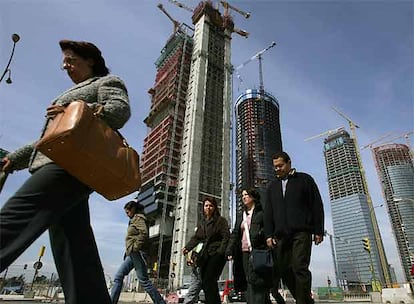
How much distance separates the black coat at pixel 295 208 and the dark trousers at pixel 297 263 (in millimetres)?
102

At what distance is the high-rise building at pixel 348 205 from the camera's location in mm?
91125

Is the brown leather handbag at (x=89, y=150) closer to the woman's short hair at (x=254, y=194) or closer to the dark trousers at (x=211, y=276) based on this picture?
the dark trousers at (x=211, y=276)

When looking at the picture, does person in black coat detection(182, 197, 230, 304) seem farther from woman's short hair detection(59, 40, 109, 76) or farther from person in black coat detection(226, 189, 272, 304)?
woman's short hair detection(59, 40, 109, 76)

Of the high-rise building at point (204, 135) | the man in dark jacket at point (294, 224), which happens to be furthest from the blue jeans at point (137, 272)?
the high-rise building at point (204, 135)

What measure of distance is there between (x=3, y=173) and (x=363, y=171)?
70.0m

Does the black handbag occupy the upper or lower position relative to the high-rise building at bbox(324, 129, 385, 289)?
lower

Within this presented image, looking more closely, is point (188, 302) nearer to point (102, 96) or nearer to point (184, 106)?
point (102, 96)

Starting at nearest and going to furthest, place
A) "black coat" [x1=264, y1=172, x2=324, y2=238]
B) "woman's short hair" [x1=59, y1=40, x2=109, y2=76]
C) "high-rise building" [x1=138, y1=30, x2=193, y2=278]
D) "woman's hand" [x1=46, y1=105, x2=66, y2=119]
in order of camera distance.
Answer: "woman's hand" [x1=46, y1=105, x2=66, y2=119] → "woman's short hair" [x1=59, y1=40, x2=109, y2=76] → "black coat" [x1=264, y1=172, x2=324, y2=238] → "high-rise building" [x1=138, y1=30, x2=193, y2=278]

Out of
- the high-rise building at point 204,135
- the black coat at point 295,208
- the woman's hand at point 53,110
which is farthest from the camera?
the high-rise building at point 204,135

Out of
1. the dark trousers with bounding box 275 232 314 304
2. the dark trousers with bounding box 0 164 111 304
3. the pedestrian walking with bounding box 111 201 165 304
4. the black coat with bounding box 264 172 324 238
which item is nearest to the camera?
the dark trousers with bounding box 0 164 111 304

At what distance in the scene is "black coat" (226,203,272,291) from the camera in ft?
14.1

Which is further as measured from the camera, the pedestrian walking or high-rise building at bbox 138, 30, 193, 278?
high-rise building at bbox 138, 30, 193, 278

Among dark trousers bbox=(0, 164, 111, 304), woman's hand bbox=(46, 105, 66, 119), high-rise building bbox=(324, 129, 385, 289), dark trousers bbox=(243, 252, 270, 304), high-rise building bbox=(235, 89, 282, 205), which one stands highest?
high-rise building bbox=(235, 89, 282, 205)

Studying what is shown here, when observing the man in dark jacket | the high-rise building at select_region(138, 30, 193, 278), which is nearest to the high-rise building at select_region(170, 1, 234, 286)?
the high-rise building at select_region(138, 30, 193, 278)
